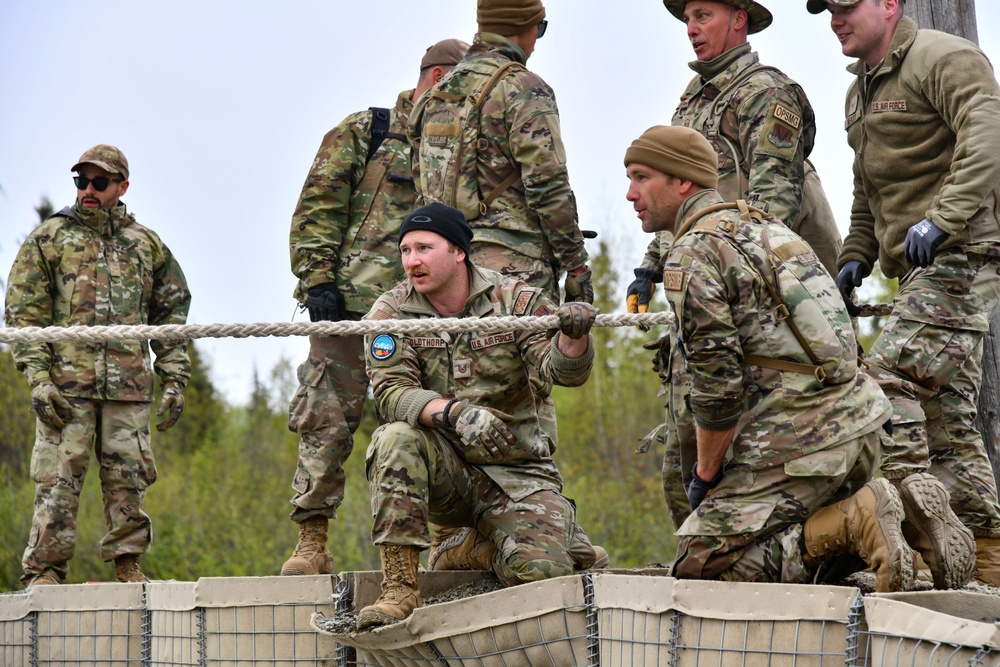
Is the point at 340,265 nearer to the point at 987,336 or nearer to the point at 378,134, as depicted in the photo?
the point at 378,134

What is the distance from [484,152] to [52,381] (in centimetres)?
291

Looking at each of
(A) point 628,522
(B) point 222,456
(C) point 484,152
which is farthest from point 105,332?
(B) point 222,456

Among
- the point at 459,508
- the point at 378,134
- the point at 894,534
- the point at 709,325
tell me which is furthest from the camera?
the point at 378,134

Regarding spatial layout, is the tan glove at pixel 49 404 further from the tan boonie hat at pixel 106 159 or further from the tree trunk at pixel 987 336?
the tree trunk at pixel 987 336

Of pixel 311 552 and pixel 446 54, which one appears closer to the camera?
pixel 311 552

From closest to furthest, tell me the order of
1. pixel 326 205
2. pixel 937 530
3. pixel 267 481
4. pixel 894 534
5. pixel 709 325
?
pixel 894 534 → pixel 709 325 → pixel 937 530 → pixel 326 205 → pixel 267 481

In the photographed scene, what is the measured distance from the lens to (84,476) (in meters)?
7.20

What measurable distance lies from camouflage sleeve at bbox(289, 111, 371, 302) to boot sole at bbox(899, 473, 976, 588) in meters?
3.00

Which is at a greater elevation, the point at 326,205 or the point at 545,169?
the point at 326,205

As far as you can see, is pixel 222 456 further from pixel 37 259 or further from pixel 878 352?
pixel 878 352

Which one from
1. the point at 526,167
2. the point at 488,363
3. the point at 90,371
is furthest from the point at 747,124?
the point at 90,371

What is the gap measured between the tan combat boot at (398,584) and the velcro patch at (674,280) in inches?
50.7

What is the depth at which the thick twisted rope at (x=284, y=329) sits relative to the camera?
4.75 meters

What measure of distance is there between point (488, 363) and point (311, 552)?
55.9 inches
